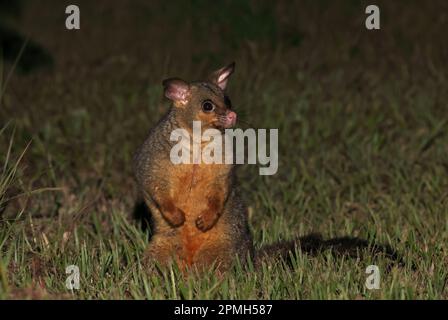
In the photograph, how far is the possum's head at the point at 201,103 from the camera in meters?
5.26

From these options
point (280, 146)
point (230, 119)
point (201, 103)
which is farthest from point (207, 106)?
point (280, 146)


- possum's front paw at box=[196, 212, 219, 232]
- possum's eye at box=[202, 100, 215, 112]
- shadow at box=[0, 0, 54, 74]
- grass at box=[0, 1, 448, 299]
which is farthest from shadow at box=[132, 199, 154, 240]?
shadow at box=[0, 0, 54, 74]

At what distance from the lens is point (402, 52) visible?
1125cm

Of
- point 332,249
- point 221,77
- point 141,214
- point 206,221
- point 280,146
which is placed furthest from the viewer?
point 280,146

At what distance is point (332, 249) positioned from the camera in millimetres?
5258

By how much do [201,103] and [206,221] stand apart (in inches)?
28.8

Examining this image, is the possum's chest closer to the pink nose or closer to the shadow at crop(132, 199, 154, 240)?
the pink nose

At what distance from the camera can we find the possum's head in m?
5.26

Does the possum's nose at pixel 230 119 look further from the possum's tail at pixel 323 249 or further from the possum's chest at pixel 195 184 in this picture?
the possum's tail at pixel 323 249

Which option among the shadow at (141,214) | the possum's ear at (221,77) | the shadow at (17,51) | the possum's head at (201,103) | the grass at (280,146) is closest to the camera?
the grass at (280,146)

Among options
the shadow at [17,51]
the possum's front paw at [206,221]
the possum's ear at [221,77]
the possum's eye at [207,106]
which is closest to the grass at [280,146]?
the shadow at [17,51]

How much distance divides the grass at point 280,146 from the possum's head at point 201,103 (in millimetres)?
903

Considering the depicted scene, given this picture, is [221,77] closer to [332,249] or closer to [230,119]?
[230,119]
